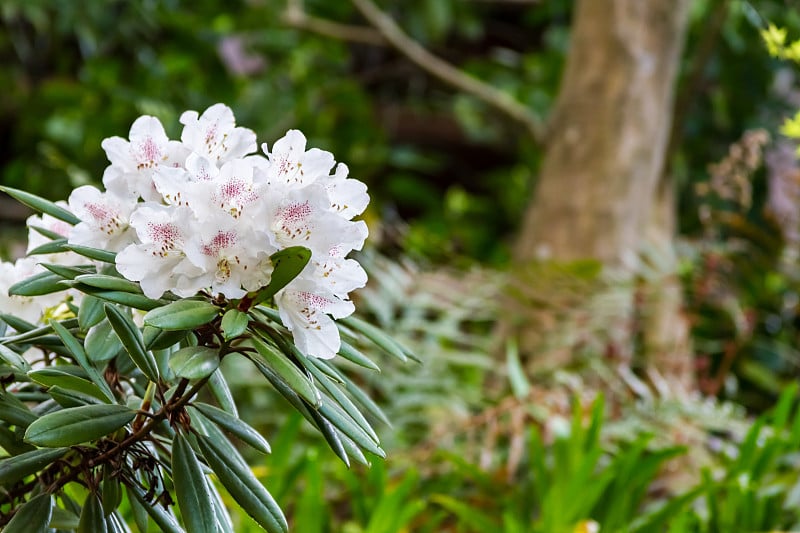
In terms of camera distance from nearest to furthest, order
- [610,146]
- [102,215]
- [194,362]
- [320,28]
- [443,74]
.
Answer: [194,362] < [102,215] < [610,146] < [443,74] < [320,28]

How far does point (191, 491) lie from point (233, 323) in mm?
116

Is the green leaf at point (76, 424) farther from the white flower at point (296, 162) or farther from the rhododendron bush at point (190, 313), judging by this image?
the white flower at point (296, 162)

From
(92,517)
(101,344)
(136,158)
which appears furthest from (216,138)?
(92,517)

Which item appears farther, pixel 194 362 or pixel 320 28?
pixel 320 28

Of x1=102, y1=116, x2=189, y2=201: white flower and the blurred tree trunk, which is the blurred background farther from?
x1=102, y1=116, x2=189, y2=201: white flower

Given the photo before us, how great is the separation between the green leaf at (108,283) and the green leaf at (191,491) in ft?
0.31

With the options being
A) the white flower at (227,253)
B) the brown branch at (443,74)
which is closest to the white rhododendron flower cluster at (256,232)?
the white flower at (227,253)

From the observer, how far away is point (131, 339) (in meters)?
0.53

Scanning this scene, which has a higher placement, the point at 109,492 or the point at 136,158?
the point at 136,158

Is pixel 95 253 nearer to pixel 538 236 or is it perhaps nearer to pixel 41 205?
pixel 41 205

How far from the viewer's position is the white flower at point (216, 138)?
0.60m

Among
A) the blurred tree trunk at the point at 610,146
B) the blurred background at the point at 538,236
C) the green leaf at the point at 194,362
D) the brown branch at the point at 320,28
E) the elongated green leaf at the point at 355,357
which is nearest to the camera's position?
the green leaf at the point at 194,362

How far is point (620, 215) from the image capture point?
2.09 metres

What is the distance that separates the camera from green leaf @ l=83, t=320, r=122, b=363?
1.81ft
